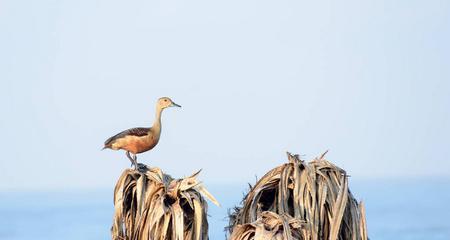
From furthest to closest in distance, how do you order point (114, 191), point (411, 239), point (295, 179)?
point (411, 239) < point (114, 191) < point (295, 179)

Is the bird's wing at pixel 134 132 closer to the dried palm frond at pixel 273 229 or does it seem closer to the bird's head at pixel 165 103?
the bird's head at pixel 165 103

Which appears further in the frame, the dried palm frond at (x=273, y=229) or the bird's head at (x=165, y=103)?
the bird's head at (x=165, y=103)

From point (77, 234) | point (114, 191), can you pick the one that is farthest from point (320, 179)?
point (77, 234)

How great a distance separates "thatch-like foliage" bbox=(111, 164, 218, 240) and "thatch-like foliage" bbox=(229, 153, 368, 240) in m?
0.25

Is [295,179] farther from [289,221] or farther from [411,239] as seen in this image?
[411,239]

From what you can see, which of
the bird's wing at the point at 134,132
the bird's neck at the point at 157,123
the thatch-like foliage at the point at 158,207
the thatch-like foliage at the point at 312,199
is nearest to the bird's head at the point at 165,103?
the bird's neck at the point at 157,123

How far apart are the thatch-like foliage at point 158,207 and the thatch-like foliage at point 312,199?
250 mm

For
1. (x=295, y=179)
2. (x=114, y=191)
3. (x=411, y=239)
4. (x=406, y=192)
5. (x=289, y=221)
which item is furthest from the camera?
(x=406, y=192)

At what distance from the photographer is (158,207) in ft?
30.5

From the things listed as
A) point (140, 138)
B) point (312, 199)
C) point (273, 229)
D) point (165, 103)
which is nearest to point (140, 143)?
point (140, 138)

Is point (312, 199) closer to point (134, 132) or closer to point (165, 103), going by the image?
point (134, 132)

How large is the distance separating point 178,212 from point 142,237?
305 millimetres

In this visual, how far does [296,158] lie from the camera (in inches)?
361

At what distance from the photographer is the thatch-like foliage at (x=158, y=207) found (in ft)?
30.2
